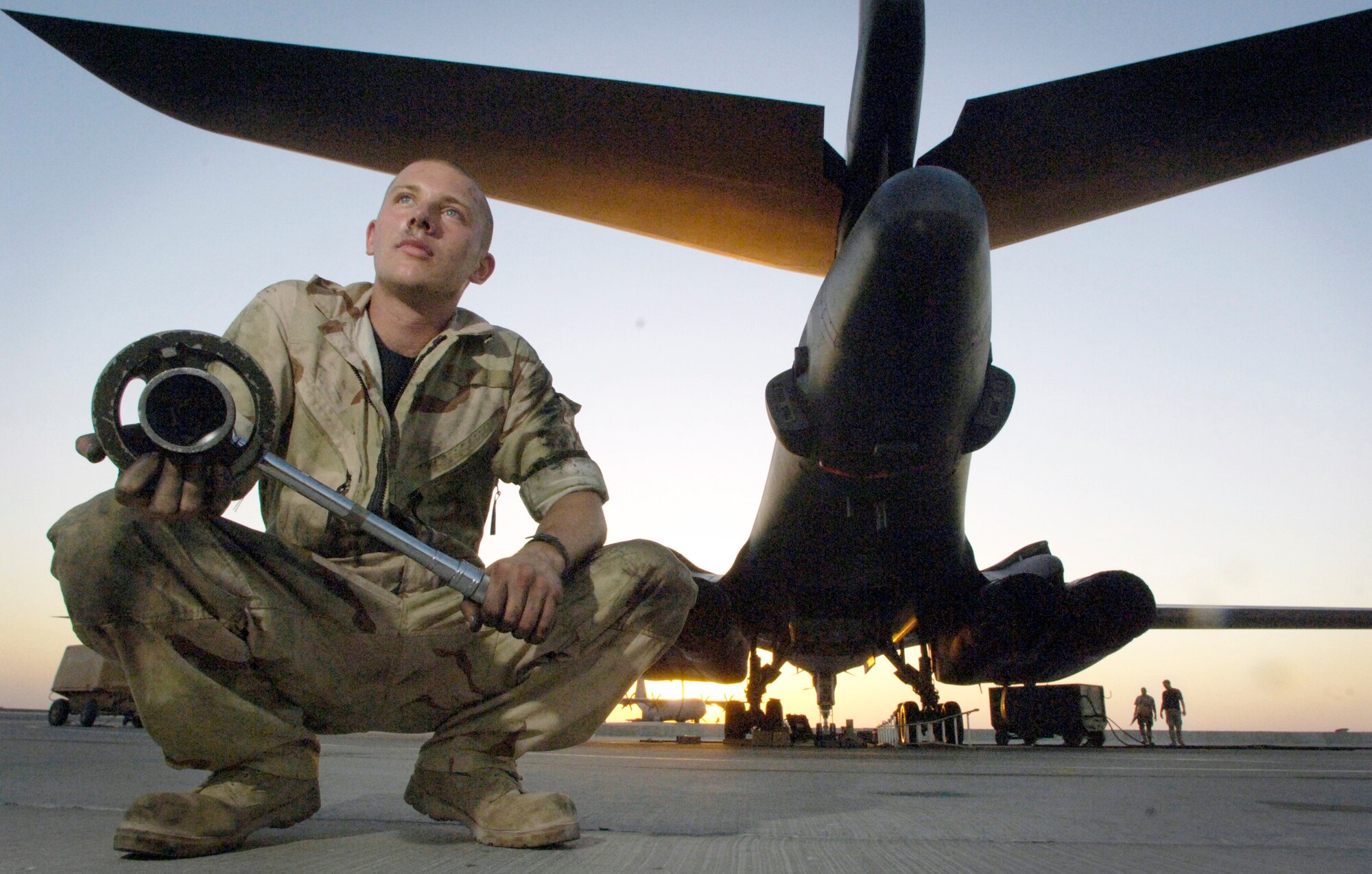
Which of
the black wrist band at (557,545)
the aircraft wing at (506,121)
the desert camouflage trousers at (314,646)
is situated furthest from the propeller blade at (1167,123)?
the black wrist band at (557,545)

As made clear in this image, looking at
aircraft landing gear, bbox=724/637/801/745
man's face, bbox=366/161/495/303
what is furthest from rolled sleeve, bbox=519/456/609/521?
aircraft landing gear, bbox=724/637/801/745

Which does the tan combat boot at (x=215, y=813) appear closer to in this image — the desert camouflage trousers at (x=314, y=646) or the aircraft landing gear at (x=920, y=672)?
the desert camouflage trousers at (x=314, y=646)

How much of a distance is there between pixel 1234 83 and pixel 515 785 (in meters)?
4.47

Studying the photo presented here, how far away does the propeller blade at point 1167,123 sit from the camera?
412 cm

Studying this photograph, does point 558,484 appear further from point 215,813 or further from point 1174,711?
point 1174,711

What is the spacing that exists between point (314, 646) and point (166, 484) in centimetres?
46

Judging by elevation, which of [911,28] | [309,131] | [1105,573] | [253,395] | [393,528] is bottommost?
[393,528]

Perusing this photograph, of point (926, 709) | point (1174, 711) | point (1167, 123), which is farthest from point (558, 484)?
point (1174, 711)

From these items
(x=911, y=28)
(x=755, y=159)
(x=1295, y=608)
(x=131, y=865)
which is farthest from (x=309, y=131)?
(x=1295, y=608)

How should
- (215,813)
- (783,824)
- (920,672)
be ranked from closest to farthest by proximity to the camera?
(215,813) → (783,824) → (920,672)

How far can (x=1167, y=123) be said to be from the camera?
4441 millimetres

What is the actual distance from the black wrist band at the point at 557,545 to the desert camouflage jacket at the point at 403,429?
0.68ft

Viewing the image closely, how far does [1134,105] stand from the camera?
175 inches

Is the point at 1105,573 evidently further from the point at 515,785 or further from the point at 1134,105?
the point at 515,785
